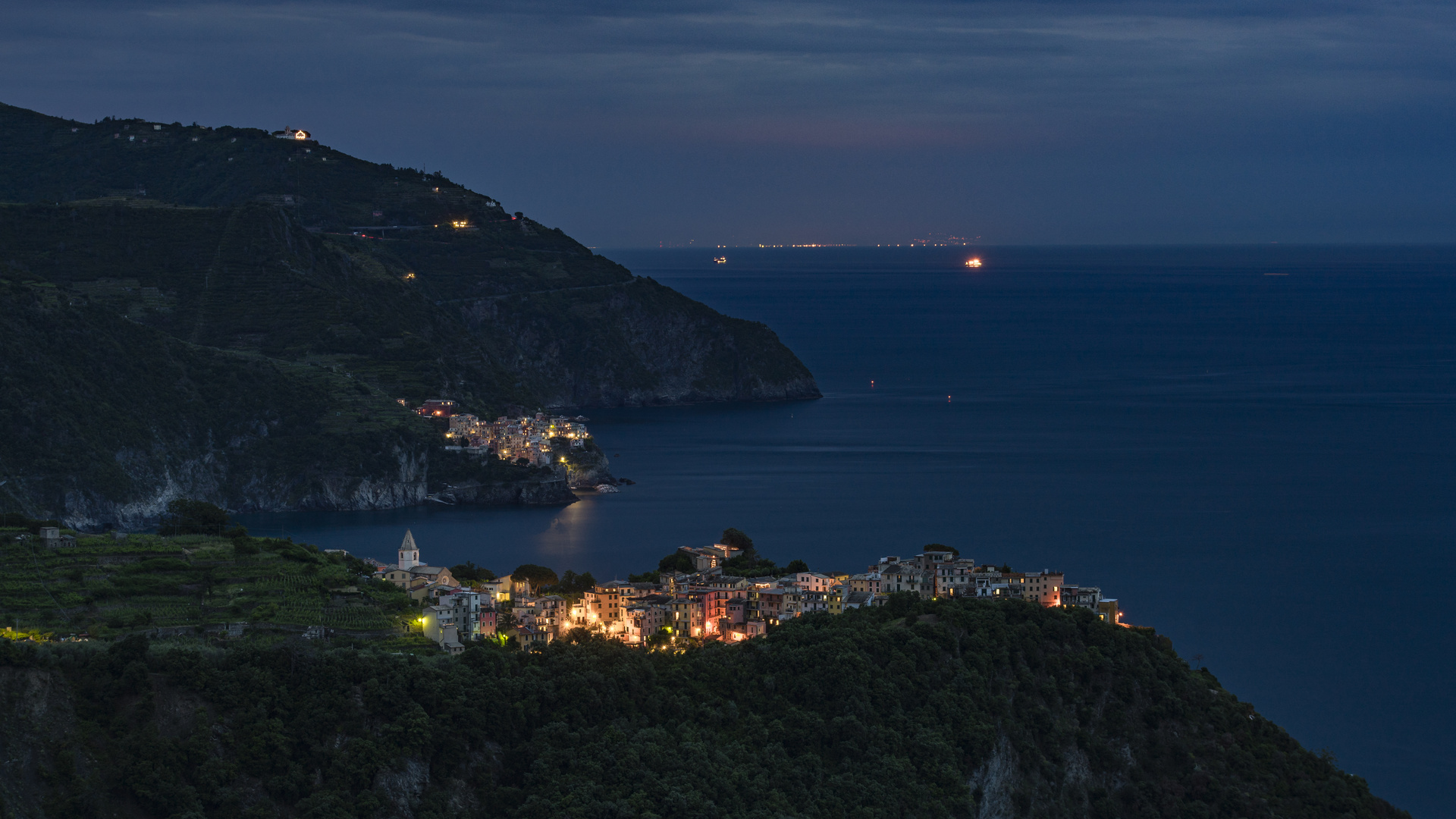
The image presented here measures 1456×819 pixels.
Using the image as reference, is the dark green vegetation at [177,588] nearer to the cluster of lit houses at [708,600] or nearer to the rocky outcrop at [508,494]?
the cluster of lit houses at [708,600]

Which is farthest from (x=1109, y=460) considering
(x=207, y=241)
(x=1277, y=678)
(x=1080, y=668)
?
(x=207, y=241)

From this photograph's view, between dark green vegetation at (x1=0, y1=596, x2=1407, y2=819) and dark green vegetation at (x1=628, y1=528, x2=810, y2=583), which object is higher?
dark green vegetation at (x1=628, y1=528, x2=810, y2=583)

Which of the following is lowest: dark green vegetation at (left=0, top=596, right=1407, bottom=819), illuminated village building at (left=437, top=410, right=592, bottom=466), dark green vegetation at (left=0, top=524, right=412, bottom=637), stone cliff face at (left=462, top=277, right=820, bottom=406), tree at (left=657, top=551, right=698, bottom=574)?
dark green vegetation at (left=0, top=596, right=1407, bottom=819)

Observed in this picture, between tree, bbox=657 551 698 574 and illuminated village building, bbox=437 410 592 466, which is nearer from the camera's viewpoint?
tree, bbox=657 551 698 574

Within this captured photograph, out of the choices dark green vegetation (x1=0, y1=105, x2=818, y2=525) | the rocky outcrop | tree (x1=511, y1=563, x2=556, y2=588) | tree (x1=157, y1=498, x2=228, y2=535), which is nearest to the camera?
tree (x1=511, y1=563, x2=556, y2=588)

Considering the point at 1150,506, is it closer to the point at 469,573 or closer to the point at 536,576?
the point at 536,576

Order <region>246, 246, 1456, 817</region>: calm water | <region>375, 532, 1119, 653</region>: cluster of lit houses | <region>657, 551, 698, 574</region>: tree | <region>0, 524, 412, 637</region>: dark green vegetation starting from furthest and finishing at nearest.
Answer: <region>657, 551, 698, 574</region>: tree < <region>246, 246, 1456, 817</region>: calm water < <region>375, 532, 1119, 653</region>: cluster of lit houses < <region>0, 524, 412, 637</region>: dark green vegetation

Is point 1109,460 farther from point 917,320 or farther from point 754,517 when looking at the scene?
point 917,320

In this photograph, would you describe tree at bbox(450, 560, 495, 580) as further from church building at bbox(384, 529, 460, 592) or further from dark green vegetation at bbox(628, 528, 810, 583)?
dark green vegetation at bbox(628, 528, 810, 583)

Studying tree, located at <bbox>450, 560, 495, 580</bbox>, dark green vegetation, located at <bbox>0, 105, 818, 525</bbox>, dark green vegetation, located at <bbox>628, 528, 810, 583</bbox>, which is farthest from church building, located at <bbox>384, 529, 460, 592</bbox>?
dark green vegetation, located at <bbox>0, 105, 818, 525</bbox>
